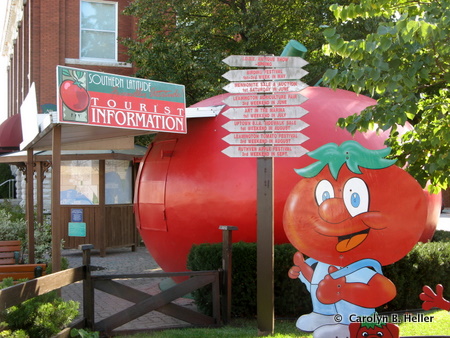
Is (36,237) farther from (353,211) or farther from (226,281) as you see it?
(353,211)

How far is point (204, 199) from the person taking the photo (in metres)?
7.31

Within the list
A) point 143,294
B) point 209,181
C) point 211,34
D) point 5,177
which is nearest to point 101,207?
point 211,34

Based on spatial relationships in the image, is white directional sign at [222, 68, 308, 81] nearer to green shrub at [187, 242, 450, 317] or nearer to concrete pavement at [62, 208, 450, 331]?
green shrub at [187, 242, 450, 317]

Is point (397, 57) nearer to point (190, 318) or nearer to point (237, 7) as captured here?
point (190, 318)

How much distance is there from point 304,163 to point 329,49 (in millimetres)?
1901

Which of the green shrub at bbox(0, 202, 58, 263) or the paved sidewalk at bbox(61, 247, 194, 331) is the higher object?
the green shrub at bbox(0, 202, 58, 263)

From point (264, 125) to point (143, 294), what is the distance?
8.29 feet

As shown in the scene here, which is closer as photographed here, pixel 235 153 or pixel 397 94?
pixel 397 94

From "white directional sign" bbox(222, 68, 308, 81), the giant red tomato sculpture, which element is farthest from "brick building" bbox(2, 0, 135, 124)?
"white directional sign" bbox(222, 68, 308, 81)

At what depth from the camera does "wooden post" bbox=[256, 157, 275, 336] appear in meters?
6.05

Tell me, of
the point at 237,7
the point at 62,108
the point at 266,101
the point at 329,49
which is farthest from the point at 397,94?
the point at 237,7

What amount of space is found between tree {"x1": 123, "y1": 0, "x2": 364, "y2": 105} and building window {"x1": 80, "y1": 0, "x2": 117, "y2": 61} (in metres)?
4.62

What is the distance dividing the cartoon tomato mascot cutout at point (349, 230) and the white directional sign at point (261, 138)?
1.60 feet

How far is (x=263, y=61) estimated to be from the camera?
5961mm
